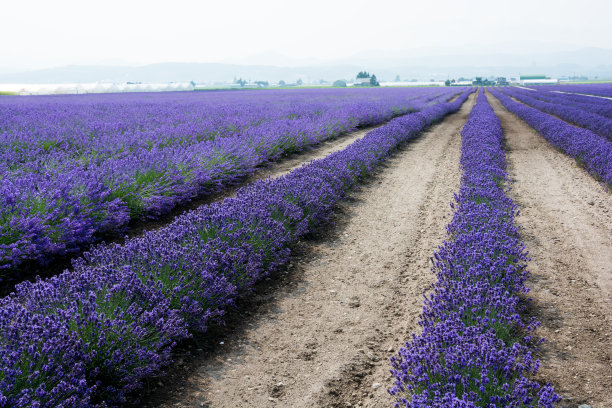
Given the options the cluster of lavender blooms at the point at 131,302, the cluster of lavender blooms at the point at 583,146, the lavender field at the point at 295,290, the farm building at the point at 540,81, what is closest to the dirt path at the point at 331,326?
the lavender field at the point at 295,290

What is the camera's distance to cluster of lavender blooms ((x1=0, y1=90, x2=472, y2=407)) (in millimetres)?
2148

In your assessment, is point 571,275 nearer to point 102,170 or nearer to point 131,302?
point 131,302

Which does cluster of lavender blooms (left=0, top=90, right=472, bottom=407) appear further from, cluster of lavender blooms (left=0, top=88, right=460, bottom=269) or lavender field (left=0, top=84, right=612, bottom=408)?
cluster of lavender blooms (left=0, top=88, right=460, bottom=269)

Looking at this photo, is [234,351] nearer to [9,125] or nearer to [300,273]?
[300,273]

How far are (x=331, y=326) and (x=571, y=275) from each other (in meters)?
2.60

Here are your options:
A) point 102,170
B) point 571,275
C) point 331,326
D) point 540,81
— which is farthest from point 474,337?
point 540,81

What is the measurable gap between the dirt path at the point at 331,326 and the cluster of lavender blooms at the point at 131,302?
0.27 meters

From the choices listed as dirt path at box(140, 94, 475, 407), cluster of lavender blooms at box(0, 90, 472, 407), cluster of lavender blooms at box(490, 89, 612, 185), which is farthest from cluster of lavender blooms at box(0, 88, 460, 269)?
cluster of lavender blooms at box(490, 89, 612, 185)

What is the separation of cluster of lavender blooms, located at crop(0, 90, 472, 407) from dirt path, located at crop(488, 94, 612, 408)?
2.34 m

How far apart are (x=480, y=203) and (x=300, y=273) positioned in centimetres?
246

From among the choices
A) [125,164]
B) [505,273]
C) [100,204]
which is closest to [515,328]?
[505,273]

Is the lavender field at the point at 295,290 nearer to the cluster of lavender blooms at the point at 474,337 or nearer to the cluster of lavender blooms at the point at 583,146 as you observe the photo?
the cluster of lavender blooms at the point at 474,337

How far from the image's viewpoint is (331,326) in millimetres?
3502

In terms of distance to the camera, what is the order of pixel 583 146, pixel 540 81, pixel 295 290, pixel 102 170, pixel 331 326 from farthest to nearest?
pixel 540 81 → pixel 583 146 → pixel 102 170 → pixel 295 290 → pixel 331 326
